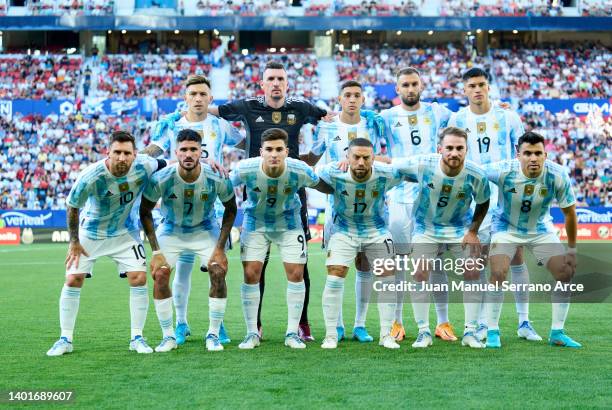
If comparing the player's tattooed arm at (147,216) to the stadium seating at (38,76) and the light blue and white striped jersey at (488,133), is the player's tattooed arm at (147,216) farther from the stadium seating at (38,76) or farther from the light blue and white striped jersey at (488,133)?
the stadium seating at (38,76)

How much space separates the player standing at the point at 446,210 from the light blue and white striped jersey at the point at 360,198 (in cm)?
19

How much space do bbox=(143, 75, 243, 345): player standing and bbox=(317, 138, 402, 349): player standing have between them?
1.16 m

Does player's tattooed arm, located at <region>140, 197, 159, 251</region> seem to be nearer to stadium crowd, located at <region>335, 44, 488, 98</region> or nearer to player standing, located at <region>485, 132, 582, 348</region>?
player standing, located at <region>485, 132, 582, 348</region>

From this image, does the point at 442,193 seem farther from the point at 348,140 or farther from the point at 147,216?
the point at 147,216

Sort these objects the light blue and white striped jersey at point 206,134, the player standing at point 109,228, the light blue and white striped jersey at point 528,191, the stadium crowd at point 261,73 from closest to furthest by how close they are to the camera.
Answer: the player standing at point 109,228
the light blue and white striped jersey at point 528,191
the light blue and white striped jersey at point 206,134
the stadium crowd at point 261,73

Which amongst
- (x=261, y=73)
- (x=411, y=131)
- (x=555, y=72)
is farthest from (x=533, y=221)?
(x=555, y=72)

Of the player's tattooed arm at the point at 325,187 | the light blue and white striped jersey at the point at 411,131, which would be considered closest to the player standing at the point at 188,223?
the player's tattooed arm at the point at 325,187

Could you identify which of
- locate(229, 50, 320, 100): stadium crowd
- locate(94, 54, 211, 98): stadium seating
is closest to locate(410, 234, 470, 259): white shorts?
locate(229, 50, 320, 100): stadium crowd

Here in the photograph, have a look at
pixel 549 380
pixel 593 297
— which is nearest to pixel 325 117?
pixel 549 380

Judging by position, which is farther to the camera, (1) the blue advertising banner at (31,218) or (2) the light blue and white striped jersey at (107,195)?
(1) the blue advertising banner at (31,218)

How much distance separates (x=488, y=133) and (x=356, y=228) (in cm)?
183

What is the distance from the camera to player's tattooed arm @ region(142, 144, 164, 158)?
8.47 m

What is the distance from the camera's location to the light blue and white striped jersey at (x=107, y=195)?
7.62 metres

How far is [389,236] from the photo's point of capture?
8.23 metres
